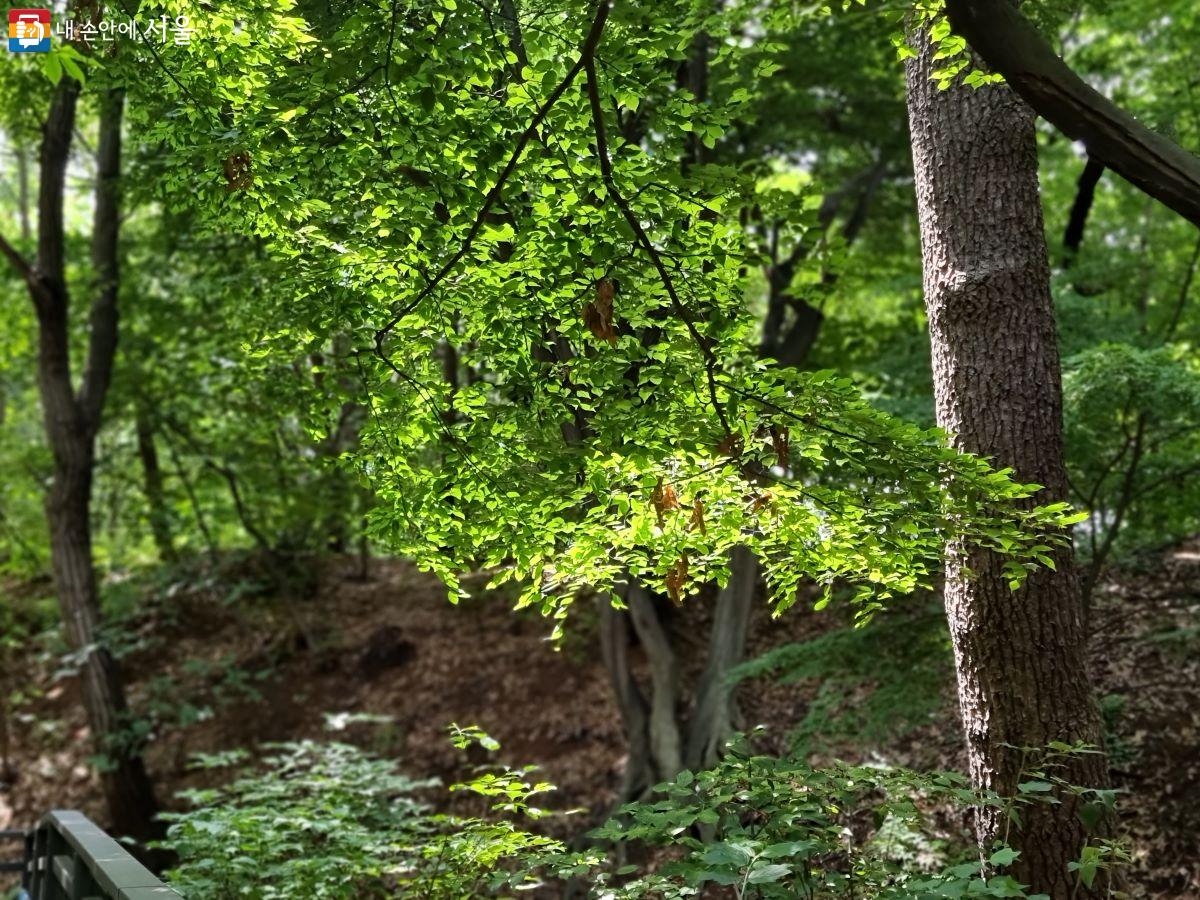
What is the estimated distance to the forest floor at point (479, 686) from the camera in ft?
19.9

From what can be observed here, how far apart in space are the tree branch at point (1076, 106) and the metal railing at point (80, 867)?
3.01 meters

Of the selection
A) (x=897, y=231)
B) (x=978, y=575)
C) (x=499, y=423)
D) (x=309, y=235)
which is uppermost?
(x=897, y=231)

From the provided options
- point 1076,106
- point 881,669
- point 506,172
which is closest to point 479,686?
point 881,669

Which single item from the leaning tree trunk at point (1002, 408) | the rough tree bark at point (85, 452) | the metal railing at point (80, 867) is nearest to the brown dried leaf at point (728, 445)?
the leaning tree trunk at point (1002, 408)

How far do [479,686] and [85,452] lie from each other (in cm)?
458

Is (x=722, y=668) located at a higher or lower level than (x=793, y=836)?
higher

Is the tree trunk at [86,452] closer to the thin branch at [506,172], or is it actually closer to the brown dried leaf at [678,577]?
the thin branch at [506,172]

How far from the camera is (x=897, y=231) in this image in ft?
36.6

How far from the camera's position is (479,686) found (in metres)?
11.2

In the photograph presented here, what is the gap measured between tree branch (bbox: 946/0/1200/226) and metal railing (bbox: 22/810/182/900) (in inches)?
119

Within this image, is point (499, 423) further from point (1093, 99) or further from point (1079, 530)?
point (1079, 530)

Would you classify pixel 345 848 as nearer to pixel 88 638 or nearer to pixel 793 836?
pixel 793 836

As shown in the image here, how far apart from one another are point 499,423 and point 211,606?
433 inches

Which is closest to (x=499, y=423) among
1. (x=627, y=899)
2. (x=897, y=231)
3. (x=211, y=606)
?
(x=627, y=899)
